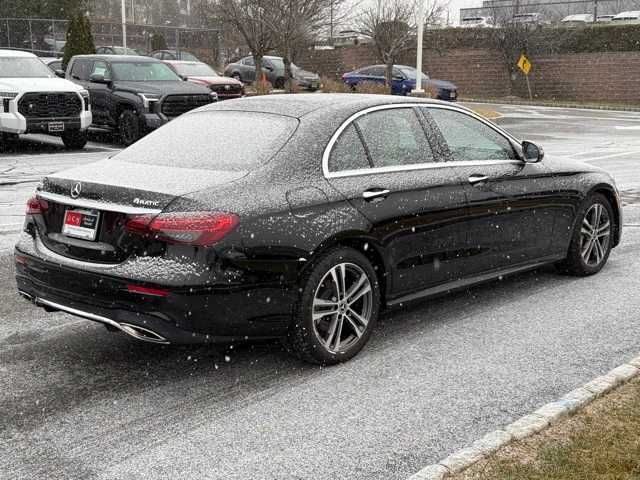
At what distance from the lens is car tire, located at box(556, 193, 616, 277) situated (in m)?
7.08

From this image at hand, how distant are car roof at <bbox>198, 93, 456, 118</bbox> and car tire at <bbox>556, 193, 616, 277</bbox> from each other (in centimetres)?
193

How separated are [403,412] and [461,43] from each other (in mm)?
46455

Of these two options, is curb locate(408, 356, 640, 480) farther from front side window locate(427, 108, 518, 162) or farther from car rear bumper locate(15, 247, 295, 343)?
front side window locate(427, 108, 518, 162)

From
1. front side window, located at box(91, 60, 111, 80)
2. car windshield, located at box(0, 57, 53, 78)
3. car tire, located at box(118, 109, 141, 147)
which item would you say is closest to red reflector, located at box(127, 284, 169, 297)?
car tire, located at box(118, 109, 141, 147)

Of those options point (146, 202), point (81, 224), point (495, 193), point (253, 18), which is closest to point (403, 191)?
point (495, 193)

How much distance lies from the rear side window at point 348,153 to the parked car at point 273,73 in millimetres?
33135

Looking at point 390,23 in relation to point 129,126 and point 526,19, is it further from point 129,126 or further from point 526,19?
point 129,126

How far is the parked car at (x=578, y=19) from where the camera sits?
46372mm

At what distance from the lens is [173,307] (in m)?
4.37

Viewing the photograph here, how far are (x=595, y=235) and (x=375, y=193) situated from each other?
9.43 ft

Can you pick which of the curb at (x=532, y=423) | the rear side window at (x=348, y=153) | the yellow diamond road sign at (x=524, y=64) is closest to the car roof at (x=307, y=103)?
the rear side window at (x=348, y=153)

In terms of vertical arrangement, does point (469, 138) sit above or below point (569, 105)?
above

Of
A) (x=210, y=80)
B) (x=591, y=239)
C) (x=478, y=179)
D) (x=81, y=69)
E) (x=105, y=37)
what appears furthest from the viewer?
(x=105, y=37)

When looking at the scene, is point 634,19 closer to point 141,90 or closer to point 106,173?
point 141,90
